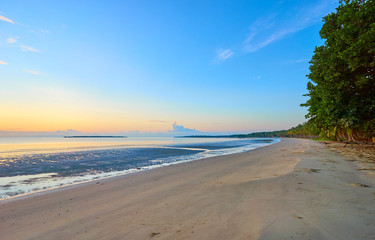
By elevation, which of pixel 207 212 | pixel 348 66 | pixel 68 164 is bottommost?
pixel 68 164

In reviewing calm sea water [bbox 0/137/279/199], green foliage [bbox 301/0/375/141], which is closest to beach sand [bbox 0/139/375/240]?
calm sea water [bbox 0/137/279/199]

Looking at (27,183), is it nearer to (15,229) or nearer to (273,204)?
(15,229)

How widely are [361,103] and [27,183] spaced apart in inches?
1033

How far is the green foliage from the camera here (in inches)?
539

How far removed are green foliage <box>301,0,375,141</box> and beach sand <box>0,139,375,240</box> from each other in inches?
434

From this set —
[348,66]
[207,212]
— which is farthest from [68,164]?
[348,66]

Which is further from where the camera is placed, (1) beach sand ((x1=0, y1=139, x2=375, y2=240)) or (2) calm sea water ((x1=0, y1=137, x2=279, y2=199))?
(2) calm sea water ((x1=0, y1=137, x2=279, y2=199))

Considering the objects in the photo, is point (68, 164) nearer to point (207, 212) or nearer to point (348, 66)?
point (207, 212)

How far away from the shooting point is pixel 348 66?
51.0 ft

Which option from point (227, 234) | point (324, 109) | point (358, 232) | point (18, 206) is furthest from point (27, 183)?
point (324, 109)

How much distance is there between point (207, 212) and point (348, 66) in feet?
59.2

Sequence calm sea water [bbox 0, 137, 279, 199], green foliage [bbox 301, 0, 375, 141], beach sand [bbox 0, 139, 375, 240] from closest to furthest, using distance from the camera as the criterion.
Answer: beach sand [bbox 0, 139, 375, 240] → calm sea water [bbox 0, 137, 279, 199] → green foliage [bbox 301, 0, 375, 141]

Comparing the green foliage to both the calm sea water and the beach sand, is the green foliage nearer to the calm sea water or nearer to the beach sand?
the beach sand

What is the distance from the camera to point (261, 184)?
6715 mm
